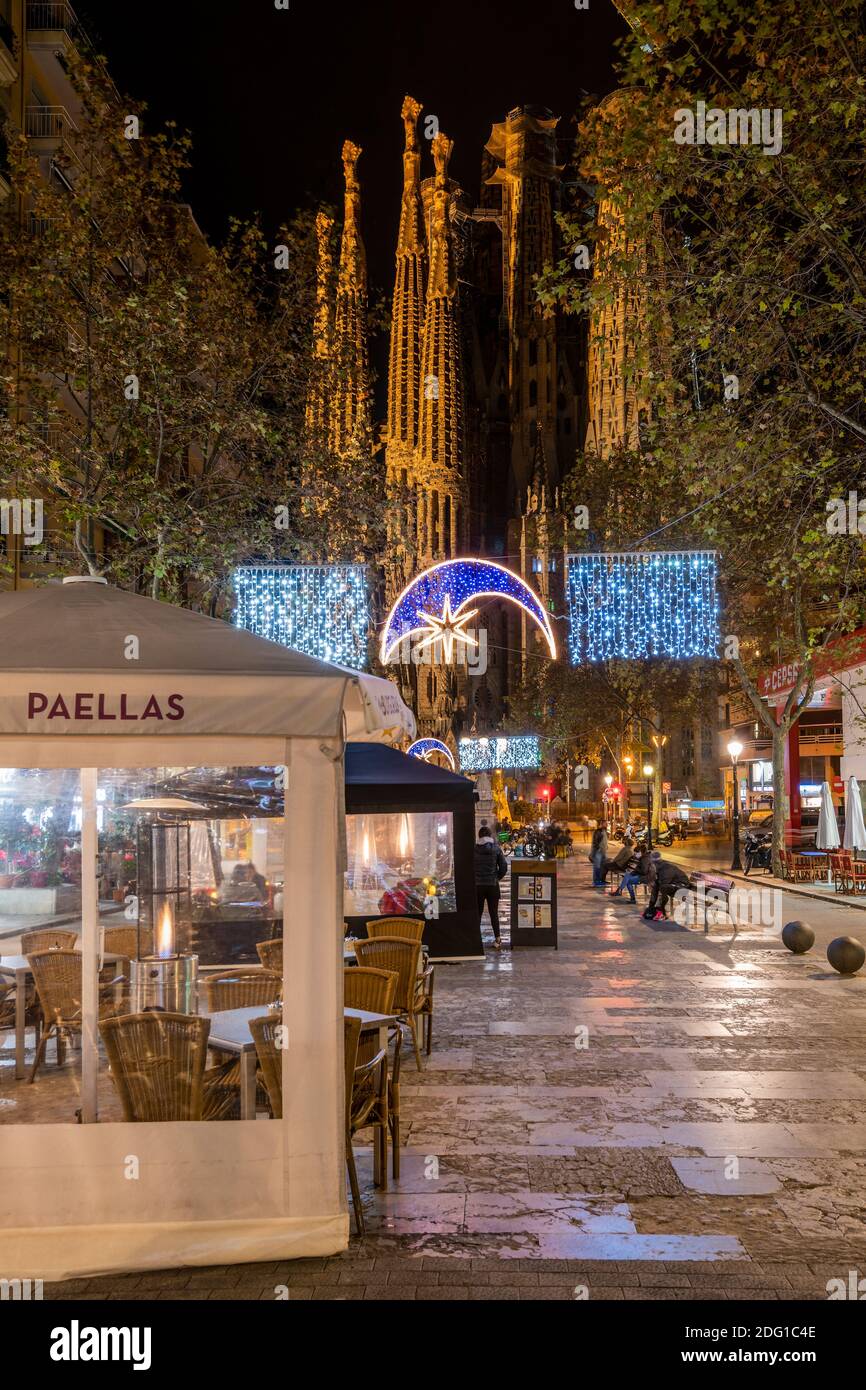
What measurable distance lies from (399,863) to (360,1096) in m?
9.20

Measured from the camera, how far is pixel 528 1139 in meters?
6.91

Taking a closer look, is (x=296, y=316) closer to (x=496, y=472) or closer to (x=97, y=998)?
(x=97, y=998)

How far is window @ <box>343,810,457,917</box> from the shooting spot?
15.0 m

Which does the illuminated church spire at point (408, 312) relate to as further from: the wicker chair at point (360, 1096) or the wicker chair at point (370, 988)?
the wicker chair at point (360, 1096)

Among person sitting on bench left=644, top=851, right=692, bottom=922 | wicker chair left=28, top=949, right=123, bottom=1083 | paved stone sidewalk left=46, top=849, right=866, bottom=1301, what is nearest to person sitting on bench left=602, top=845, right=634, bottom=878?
person sitting on bench left=644, top=851, right=692, bottom=922

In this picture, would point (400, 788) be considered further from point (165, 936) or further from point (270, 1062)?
point (270, 1062)

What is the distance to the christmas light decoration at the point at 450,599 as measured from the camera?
22.8m

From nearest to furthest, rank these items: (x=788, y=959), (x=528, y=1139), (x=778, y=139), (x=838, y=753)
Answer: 1. (x=528, y=1139)
2. (x=778, y=139)
3. (x=788, y=959)
4. (x=838, y=753)

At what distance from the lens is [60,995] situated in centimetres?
597

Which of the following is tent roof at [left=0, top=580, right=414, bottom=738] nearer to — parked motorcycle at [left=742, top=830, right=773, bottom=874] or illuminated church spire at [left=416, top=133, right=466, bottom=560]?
parked motorcycle at [left=742, top=830, right=773, bottom=874]

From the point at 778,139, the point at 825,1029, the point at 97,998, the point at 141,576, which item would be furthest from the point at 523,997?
the point at 141,576

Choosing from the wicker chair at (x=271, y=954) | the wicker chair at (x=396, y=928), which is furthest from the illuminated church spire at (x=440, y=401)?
the wicker chair at (x=271, y=954)

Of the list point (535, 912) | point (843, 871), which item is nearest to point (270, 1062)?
point (535, 912)
